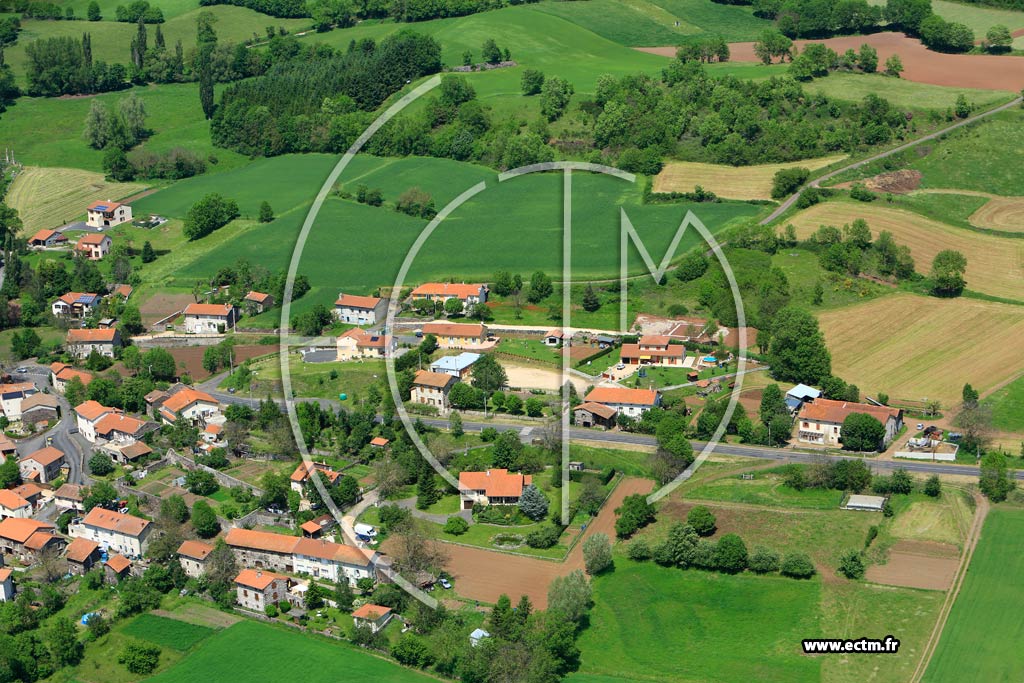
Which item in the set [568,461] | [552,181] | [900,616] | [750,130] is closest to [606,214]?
[552,181]

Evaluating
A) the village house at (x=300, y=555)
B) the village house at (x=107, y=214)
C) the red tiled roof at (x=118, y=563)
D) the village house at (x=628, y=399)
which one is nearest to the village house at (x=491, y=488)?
the village house at (x=300, y=555)

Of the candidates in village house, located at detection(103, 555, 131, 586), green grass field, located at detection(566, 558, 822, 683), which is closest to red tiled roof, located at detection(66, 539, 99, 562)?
village house, located at detection(103, 555, 131, 586)

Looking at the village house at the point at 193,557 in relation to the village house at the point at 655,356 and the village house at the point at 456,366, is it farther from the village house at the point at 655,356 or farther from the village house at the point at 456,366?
the village house at the point at 655,356

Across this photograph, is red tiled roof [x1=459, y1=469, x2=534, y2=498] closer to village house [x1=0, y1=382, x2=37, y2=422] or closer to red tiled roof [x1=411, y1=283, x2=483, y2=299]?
red tiled roof [x1=411, y1=283, x2=483, y2=299]

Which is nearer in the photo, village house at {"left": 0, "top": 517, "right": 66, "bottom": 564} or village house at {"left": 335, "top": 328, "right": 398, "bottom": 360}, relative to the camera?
village house at {"left": 0, "top": 517, "right": 66, "bottom": 564}

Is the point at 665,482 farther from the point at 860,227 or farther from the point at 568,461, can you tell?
the point at 860,227
